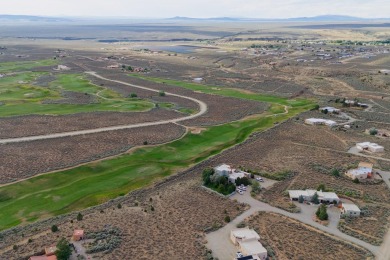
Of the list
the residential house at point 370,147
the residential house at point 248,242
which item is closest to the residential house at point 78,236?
the residential house at point 248,242

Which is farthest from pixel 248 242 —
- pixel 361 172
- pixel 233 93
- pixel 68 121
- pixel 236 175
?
pixel 233 93

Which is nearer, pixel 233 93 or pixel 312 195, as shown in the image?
pixel 312 195

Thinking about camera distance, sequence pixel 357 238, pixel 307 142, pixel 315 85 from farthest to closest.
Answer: pixel 315 85
pixel 307 142
pixel 357 238

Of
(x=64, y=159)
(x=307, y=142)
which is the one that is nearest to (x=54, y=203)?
(x=64, y=159)

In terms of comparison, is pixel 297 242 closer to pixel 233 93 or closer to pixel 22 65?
pixel 233 93

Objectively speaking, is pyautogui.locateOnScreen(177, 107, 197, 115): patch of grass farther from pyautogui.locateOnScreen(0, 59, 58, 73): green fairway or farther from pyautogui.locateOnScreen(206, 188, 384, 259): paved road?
pyautogui.locateOnScreen(0, 59, 58, 73): green fairway

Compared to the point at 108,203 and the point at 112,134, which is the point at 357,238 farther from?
the point at 112,134
